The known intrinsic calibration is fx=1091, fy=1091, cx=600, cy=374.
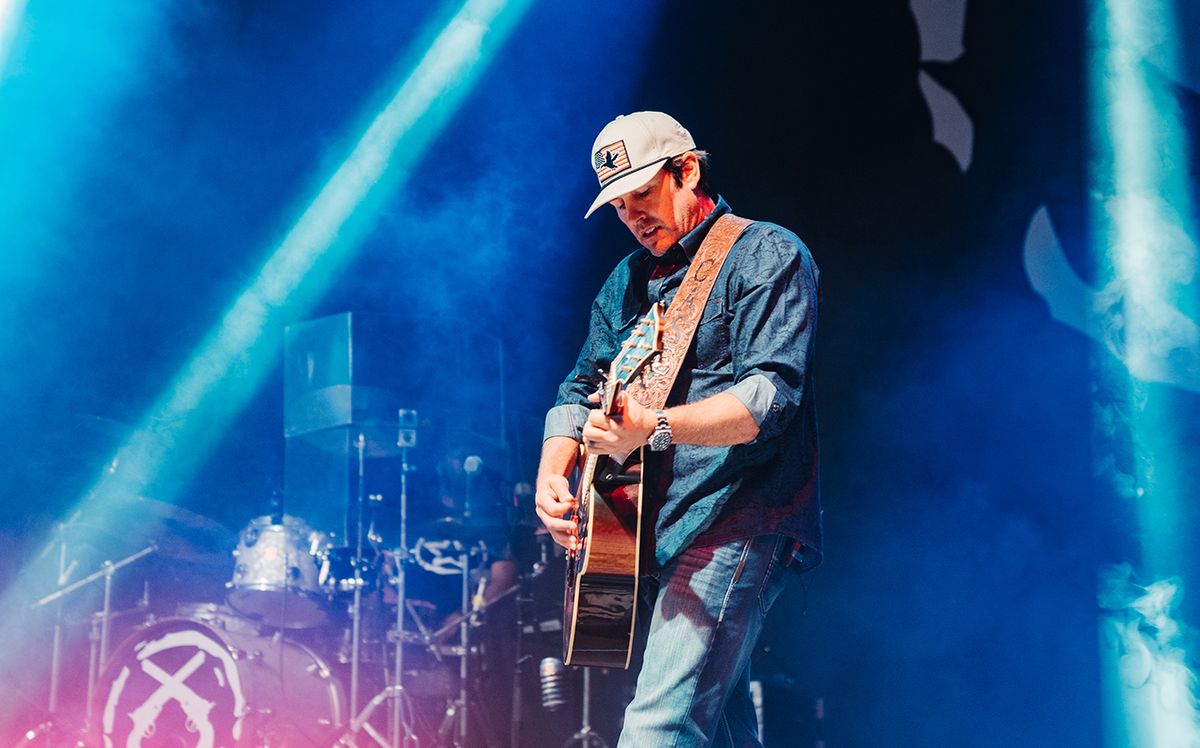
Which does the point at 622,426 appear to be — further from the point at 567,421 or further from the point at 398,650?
the point at 398,650

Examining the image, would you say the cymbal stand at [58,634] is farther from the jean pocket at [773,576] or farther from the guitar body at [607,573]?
the jean pocket at [773,576]

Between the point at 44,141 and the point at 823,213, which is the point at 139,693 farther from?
the point at 823,213

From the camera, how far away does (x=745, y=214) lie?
18.8ft

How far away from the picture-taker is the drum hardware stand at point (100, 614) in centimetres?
545

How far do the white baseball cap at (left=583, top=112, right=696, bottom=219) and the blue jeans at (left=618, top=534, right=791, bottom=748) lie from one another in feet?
2.94

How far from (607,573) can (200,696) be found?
3706 millimetres

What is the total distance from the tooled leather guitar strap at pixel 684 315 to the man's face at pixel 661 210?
0.09 meters

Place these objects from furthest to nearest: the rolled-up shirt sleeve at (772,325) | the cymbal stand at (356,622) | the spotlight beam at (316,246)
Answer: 1. the spotlight beam at (316,246)
2. the cymbal stand at (356,622)
3. the rolled-up shirt sleeve at (772,325)

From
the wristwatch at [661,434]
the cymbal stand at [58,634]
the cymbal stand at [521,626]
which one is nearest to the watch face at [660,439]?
the wristwatch at [661,434]

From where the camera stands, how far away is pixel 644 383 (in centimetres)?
253

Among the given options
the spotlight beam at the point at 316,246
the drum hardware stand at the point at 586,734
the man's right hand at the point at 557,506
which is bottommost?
the drum hardware stand at the point at 586,734

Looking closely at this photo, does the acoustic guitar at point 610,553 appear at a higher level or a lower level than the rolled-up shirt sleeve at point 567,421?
lower

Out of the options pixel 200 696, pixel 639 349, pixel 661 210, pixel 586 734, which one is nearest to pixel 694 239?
pixel 661 210

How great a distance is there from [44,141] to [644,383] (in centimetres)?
440
